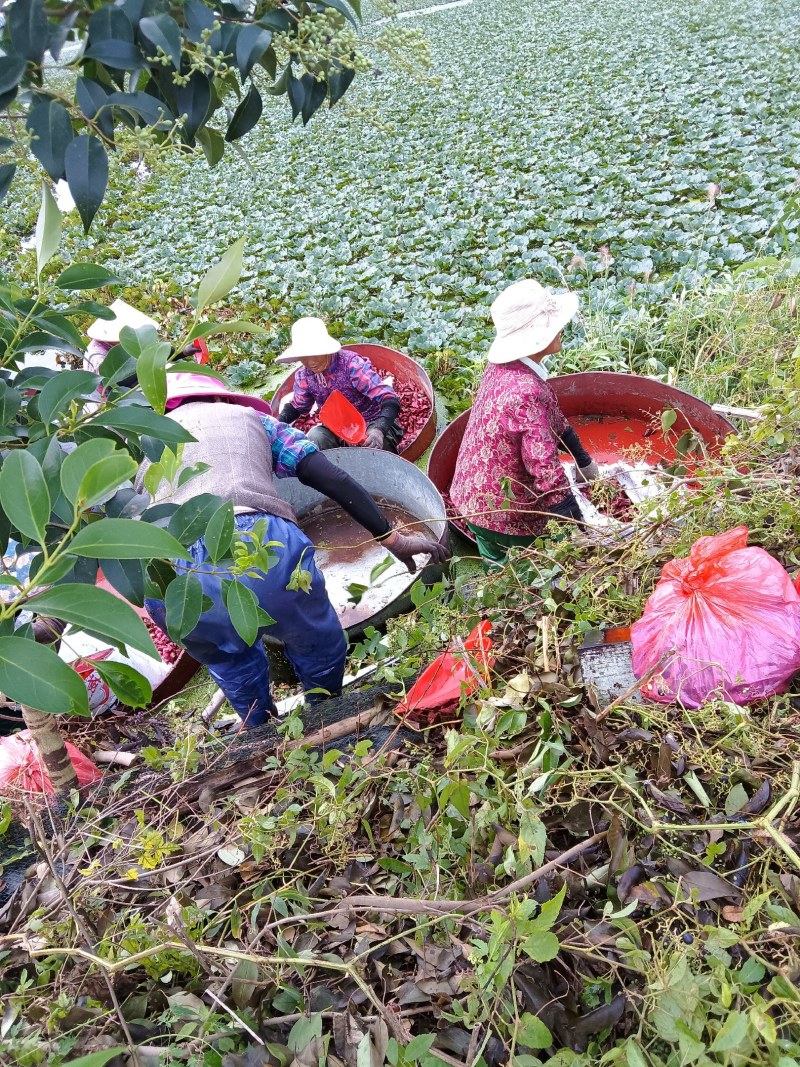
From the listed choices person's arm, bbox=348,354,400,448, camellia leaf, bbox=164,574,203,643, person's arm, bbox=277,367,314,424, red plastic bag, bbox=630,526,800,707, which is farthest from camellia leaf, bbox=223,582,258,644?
person's arm, bbox=277,367,314,424

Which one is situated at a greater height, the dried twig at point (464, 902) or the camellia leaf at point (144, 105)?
the camellia leaf at point (144, 105)

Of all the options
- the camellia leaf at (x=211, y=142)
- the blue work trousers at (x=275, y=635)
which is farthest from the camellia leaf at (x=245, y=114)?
the blue work trousers at (x=275, y=635)

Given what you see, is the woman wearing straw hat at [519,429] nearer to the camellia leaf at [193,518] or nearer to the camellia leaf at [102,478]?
the camellia leaf at [193,518]

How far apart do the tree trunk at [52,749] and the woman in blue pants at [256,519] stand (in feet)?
1.28

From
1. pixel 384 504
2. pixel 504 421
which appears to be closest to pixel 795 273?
pixel 504 421

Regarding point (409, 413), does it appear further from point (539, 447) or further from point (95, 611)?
point (95, 611)

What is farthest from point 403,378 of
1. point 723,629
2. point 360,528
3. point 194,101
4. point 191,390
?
point 194,101

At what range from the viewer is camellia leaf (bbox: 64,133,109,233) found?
2.66 ft

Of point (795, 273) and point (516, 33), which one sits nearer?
point (795, 273)

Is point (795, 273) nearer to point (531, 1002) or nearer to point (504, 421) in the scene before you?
point (504, 421)

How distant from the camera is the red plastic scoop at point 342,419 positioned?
131 inches

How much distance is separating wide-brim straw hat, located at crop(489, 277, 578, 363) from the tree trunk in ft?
6.09

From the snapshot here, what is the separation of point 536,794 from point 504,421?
1.58 metres

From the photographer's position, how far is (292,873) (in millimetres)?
1146
